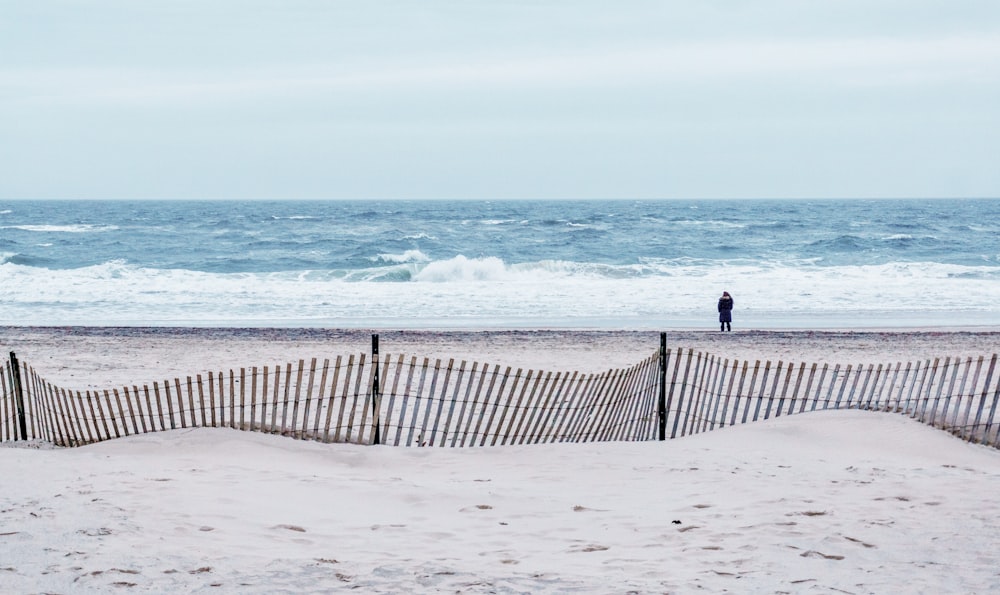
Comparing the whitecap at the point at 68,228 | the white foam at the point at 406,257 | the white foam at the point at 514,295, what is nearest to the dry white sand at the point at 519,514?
the white foam at the point at 514,295

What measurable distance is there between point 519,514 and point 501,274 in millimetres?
36798

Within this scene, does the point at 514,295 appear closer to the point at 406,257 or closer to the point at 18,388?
the point at 406,257

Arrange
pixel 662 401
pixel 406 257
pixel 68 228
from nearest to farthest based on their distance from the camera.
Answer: pixel 662 401 < pixel 406 257 < pixel 68 228

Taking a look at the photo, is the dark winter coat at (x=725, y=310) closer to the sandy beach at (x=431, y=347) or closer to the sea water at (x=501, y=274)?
the sandy beach at (x=431, y=347)

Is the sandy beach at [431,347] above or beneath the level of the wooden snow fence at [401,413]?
beneath

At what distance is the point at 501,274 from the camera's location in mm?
44281

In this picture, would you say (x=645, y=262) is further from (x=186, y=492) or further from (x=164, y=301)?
(x=186, y=492)

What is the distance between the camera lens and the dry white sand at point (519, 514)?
19.5 feet

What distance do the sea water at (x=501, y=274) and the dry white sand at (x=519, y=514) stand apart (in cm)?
1521

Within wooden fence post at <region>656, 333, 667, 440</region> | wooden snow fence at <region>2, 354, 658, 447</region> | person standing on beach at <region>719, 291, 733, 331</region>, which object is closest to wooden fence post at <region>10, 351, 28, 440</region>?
wooden snow fence at <region>2, 354, 658, 447</region>

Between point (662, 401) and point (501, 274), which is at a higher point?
point (662, 401)

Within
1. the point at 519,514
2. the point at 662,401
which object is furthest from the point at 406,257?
the point at 519,514

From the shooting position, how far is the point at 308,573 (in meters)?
5.98

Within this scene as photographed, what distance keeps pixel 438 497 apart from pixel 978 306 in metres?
27.5
